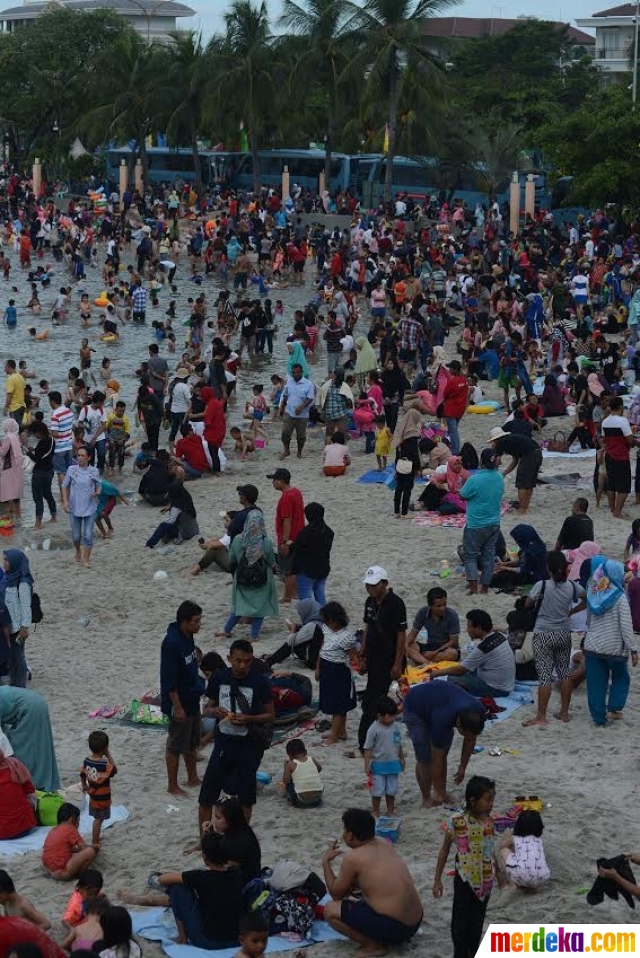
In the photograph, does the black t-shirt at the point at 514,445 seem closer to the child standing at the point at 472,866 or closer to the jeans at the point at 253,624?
the jeans at the point at 253,624

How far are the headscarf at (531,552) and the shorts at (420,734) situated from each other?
426 centimetres

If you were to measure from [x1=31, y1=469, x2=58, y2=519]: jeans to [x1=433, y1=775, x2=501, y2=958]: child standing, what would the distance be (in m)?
10.5

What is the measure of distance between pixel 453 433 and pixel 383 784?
9435 millimetres

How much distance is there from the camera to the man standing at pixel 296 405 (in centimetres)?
1881

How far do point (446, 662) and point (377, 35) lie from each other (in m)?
36.6

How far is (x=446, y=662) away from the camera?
11227mm

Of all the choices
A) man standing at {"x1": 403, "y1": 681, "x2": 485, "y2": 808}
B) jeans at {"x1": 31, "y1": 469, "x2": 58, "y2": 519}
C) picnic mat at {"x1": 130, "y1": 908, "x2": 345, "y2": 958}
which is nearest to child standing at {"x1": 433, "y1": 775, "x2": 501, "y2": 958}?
picnic mat at {"x1": 130, "y1": 908, "x2": 345, "y2": 958}

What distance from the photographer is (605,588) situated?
408 inches

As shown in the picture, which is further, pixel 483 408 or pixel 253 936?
pixel 483 408

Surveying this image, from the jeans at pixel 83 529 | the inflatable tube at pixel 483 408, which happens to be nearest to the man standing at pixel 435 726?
the jeans at pixel 83 529

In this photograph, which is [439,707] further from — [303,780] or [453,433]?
[453,433]

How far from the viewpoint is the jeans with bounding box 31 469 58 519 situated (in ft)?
56.9

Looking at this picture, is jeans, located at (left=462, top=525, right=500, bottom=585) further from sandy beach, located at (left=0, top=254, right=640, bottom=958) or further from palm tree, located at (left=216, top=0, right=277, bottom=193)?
palm tree, located at (left=216, top=0, right=277, bottom=193)

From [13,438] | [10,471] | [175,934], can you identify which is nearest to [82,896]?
[175,934]
